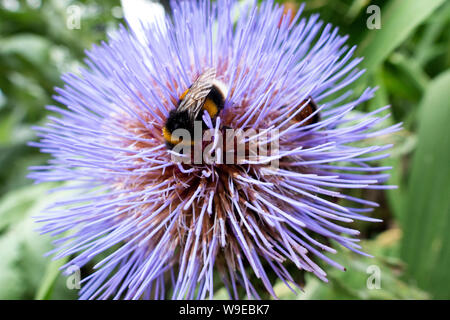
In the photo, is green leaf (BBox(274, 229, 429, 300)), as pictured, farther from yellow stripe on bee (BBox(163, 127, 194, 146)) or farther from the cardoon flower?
yellow stripe on bee (BBox(163, 127, 194, 146))

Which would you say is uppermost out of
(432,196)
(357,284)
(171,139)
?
(171,139)

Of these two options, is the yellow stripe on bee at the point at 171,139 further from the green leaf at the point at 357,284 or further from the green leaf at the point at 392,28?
the green leaf at the point at 392,28

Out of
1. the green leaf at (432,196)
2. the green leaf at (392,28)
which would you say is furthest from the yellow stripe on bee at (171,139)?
the green leaf at (432,196)

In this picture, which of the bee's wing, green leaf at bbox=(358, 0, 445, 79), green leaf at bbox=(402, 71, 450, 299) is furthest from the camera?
green leaf at bbox=(402, 71, 450, 299)

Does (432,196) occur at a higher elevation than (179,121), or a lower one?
lower

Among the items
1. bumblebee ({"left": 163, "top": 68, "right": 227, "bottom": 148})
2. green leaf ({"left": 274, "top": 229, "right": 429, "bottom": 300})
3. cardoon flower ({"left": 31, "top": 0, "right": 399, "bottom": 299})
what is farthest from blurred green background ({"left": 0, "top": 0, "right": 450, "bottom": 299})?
bumblebee ({"left": 163, "top": 68, "right": 227, "bottom": 148})

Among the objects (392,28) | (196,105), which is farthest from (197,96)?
(392,28)

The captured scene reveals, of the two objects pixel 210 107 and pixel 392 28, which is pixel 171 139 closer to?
pixel 210 107
